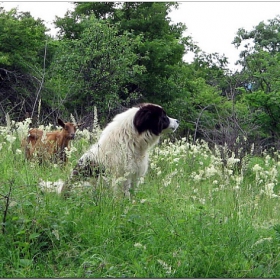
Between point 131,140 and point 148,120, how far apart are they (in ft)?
1.39

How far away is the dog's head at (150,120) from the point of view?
6.86 m

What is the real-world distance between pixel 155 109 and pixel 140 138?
549 millimetres

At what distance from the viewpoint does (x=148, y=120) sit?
274 inches

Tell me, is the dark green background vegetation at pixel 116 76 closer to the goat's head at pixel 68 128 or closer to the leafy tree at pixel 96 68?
the leafy tree at pixel 96 68

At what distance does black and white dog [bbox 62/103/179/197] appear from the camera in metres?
6.24

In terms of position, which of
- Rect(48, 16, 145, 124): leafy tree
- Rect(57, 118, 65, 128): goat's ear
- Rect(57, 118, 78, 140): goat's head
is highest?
Rect(48, 16, 145, 124): leafy tree

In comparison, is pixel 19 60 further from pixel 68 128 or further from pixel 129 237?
pixel 129 237

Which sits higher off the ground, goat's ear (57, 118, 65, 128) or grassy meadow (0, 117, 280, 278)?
goat's ear (57, 118, 65, 128)

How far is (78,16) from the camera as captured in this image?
28.0m

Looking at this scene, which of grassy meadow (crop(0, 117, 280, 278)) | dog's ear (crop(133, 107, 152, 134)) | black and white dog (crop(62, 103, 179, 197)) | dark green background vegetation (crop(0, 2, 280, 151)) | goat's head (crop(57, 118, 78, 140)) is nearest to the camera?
grassy meadow (crop(0, 117, 280, 278))

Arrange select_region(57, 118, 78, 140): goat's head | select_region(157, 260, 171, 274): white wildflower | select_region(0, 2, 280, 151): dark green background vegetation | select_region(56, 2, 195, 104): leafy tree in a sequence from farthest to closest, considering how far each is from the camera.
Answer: select_region(56, 2, 195, 104): leafy tree, select_region(0, 2, 280, 151): dark green background vegetation, select_region(57, 118, 78, 140): goat's head, select_region(157, 260, 171, 274): white wildflower

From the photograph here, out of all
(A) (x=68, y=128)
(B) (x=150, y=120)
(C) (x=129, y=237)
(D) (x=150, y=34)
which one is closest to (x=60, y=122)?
(A) (x=68, y=128)

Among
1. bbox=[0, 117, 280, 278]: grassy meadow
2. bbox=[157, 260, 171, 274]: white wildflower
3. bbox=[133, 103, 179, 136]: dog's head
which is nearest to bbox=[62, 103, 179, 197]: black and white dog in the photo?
bbox=[133, 103, 179, 136]: dog's head

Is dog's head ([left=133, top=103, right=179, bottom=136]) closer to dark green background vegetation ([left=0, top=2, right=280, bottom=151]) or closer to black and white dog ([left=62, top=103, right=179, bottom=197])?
black and white dog ([left=62, top=103, right=179, bottom=197])
